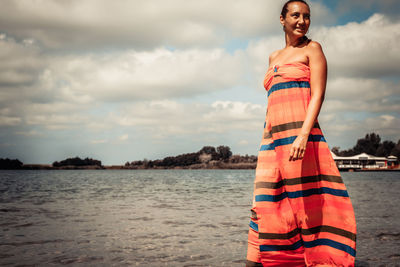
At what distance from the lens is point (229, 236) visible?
7074 millimetres

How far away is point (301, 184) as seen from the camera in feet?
8.66

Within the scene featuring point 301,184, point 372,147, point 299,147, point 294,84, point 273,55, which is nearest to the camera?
point 299,147

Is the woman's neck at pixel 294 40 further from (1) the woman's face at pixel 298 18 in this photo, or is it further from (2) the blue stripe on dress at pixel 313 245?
(2) the blue stripe on dress at pixel 313 245

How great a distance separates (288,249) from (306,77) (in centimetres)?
136

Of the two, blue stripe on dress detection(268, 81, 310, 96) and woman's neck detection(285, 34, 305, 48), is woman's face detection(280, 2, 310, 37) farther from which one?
blue stripe on dress detection(268, 81, 310, 96)

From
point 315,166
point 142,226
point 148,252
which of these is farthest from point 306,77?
point 142,226

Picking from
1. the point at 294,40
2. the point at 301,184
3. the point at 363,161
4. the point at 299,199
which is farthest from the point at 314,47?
the point at 363,161

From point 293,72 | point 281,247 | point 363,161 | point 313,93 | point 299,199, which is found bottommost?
point 281,247

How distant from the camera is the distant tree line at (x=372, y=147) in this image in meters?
138

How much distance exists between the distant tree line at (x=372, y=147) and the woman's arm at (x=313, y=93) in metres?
152

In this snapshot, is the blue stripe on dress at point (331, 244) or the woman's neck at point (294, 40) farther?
the woman's neck at point (294, 40)

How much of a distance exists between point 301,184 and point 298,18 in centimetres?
131

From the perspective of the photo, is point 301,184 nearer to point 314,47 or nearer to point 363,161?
point 314,47

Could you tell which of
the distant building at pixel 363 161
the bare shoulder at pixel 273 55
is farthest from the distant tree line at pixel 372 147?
the bare shoulder at pixel 273 55
